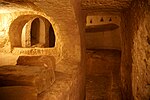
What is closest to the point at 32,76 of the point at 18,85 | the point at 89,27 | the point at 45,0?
the point at 18,85

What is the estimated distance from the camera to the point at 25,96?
6.22ft

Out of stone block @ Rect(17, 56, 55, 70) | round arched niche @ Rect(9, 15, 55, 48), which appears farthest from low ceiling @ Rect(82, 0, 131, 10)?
round arched niche @ Rect(9, 15, 55, 48)

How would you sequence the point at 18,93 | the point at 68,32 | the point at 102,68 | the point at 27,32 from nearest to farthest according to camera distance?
the point at 18,93 → the point at 68,32 → the point at 27,32 → the point at 102,68

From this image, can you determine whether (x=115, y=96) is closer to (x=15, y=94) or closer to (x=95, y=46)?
(x=15, y=94)

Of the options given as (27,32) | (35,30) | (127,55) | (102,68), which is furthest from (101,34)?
(127,55)

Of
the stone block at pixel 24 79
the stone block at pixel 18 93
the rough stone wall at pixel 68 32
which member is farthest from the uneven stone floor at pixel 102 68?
the stone block at pixel 18 93

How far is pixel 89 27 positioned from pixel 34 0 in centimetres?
612

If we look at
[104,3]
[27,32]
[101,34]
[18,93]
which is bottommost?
[18,93]

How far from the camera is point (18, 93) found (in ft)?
6.18

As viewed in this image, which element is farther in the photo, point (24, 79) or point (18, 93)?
point (24, 79)

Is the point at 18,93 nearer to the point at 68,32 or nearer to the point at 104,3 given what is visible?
the point at 68,32

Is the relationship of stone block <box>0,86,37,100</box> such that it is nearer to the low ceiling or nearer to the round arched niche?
the low ceiling

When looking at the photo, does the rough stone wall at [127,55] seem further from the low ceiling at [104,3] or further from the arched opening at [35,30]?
the arched opening at [35,30]

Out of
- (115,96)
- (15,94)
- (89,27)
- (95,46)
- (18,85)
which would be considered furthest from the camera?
(95,46)
